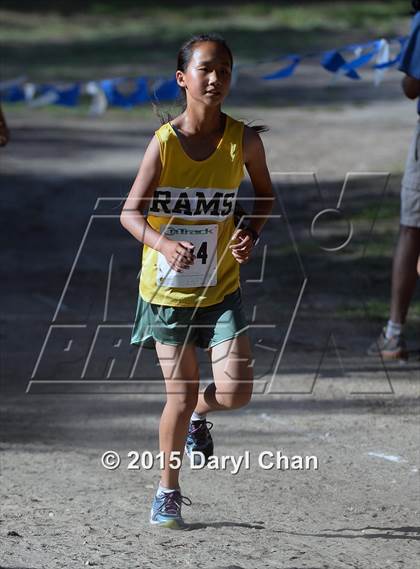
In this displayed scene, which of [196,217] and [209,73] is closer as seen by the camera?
[209,73]

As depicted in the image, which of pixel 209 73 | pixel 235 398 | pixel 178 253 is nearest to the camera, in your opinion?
pixel 178 253

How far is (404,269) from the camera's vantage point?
7383 millimetres

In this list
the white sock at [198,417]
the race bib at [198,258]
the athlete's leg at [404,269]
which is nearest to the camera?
the race bib at [198,258]

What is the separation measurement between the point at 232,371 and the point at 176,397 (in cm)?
25

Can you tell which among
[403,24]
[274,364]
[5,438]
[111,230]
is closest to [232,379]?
[5,438]

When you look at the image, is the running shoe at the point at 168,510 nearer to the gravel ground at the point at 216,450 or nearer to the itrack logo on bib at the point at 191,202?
the gravel ground at the point at 216,450

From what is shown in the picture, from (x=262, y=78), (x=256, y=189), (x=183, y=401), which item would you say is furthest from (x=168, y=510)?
(x=262, y=78)

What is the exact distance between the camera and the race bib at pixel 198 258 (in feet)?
15.6

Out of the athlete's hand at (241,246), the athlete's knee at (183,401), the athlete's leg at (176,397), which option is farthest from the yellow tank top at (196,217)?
the athlete's knee at (183,401)

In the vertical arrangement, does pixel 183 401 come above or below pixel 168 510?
above

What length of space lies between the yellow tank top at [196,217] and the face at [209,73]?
18cm

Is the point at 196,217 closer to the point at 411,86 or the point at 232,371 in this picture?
the point at 232,371

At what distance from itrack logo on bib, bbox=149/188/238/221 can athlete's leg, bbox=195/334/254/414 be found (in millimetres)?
513

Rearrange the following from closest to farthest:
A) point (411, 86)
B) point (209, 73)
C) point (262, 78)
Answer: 1. point (209, 73)
2. point (411, 86)
3. point (262, 78)
